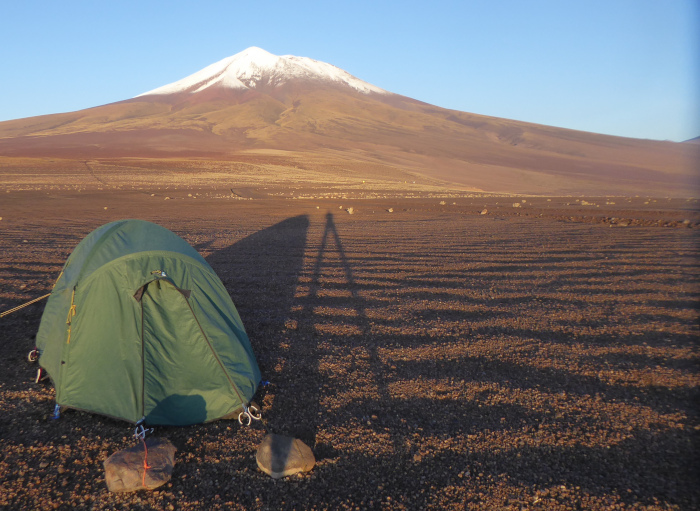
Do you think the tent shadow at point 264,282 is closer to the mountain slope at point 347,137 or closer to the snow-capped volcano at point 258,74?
the mountain slope at point 347,137

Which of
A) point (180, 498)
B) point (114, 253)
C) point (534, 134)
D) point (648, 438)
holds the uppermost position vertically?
point (534, 134)

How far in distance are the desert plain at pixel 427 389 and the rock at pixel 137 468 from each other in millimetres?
84

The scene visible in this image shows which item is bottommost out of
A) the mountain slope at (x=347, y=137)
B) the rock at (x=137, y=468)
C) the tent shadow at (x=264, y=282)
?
the rock at (x=137, y=468)

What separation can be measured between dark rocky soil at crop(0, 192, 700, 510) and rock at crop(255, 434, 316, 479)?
3.4 inches

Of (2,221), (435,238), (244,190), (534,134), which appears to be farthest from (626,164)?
(2,221)

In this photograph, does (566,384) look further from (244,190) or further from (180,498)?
(244,190)

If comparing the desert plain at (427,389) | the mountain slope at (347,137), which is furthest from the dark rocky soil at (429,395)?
the mountain slope at (347,137)

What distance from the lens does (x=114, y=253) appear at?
4.55 m

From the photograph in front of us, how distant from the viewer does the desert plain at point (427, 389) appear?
3564 mm

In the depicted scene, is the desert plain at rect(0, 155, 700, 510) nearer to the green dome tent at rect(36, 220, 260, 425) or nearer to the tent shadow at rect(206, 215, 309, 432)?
the tent shadow at rect(206, 215, 309, 432)

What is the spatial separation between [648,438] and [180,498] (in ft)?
13.8

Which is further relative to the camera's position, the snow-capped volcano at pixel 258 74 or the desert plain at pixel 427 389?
the snow-capped volcano at pixel 258 74

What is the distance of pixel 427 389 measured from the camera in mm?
4984

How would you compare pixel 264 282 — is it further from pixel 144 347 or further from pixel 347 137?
pixel 347 137
